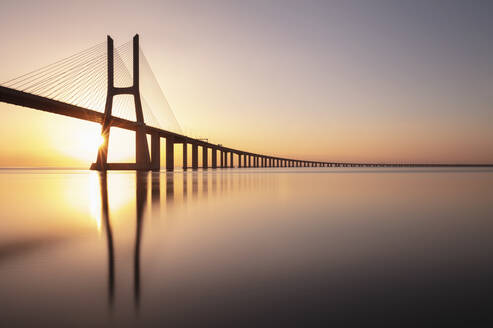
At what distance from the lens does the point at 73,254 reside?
4.32 meters

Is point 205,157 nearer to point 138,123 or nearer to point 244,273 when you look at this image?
point 138,123

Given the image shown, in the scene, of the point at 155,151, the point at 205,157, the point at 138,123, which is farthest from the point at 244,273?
the point at 205,157

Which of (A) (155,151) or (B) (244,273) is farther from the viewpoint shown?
(A) (155,151)

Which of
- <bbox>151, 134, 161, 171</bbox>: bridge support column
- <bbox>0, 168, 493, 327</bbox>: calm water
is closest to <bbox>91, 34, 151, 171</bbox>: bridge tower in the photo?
<bbox>151, 134, 161, 171</bbox>: bridge support column

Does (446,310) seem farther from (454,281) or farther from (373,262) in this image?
(373,262)

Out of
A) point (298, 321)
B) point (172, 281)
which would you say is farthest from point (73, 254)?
point (298, 321)

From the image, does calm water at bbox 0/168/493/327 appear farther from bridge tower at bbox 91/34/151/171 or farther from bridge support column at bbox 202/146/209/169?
bridge support column at bbox 202/146/209/169

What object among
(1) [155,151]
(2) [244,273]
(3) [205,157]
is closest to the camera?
(2) [244,273]

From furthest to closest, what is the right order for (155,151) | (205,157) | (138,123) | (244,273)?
1. (205,157)
2. (155,151)
3. (138,123)
4. (244,273)

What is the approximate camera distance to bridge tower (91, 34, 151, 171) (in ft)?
154

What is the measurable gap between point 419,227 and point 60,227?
266 inches

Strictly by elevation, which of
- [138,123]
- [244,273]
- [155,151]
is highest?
[138,123]

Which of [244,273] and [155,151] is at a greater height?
[155,151]

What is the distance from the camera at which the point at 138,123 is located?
4700 centimetres
